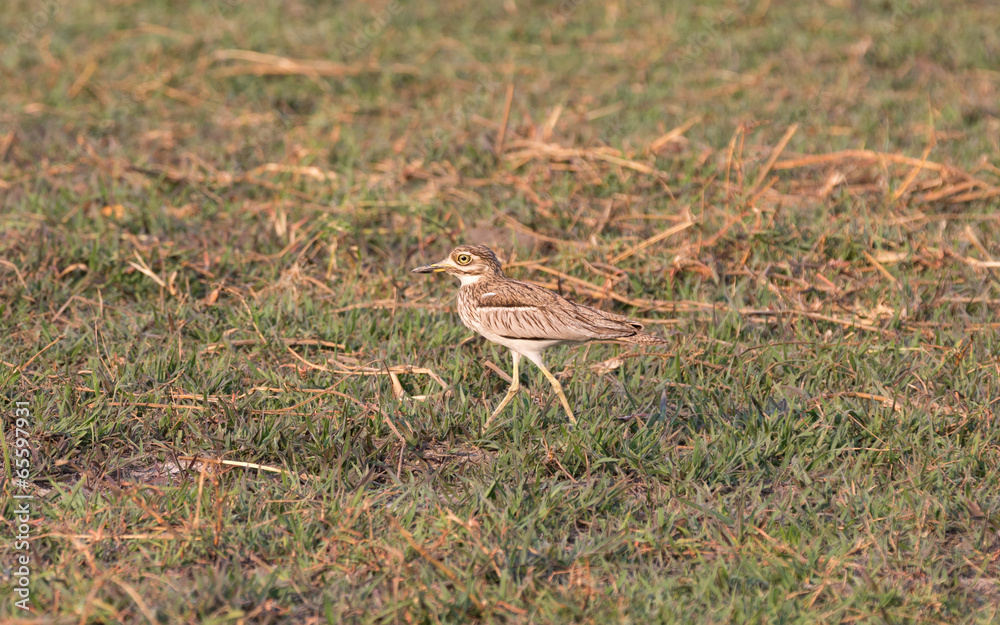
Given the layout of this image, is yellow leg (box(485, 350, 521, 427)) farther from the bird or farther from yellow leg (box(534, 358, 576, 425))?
yellow leg (box(534, 358, 576, 425))

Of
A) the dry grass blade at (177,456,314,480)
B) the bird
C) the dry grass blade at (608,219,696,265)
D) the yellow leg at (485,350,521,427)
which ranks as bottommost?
the dry grass blade at (177,456,314,480)

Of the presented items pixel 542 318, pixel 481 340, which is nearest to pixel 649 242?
pixel 481 340

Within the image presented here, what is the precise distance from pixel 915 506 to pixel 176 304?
12.6 ft

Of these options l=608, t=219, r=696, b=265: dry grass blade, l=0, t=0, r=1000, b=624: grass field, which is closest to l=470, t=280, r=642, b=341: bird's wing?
l=0, t=0, r=1000, b=624: grass field

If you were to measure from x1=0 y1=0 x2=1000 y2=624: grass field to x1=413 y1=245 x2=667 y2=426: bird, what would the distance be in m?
A: 0.24

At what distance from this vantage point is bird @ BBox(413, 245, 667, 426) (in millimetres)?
4641

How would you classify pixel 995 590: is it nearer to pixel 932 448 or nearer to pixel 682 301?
pixel 932 448

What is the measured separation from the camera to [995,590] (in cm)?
380

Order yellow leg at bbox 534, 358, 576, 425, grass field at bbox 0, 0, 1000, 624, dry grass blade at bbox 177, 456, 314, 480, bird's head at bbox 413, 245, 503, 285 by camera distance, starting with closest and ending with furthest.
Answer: grass field at bbox 0, 0, 1000, 624, dry grass blade at bbox 177, 456, 314, 480, yellow leg at bbox 534, 358, 576, 425, bird's head at bbox 413, 245, 503, 285

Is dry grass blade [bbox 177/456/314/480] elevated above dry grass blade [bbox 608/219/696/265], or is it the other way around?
dry grass blade [bbox 608/219/696/265]

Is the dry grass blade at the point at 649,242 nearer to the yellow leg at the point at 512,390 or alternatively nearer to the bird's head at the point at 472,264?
the bird's head at the point at 472,264

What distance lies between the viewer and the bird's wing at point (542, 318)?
4633 millimetres

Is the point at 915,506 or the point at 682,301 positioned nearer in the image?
the point at 915,506

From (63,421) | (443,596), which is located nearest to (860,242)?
(443,596)
